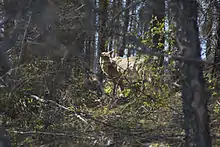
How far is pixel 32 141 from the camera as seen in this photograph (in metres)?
4.87

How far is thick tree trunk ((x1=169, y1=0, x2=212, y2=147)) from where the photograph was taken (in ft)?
8.26

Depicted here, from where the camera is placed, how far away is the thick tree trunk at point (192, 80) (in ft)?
8.26

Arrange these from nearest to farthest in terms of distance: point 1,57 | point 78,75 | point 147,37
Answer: point 1,57 < point 147,37 < point 78,75

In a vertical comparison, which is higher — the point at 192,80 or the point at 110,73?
the point at 110,73

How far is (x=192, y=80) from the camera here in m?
2.53

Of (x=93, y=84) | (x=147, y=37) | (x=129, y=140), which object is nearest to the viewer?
(x=129, y=140)

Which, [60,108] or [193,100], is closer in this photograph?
[193,100]

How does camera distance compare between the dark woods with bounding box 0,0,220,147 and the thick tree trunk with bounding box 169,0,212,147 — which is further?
the thick tree trunk with bounding box 169,0,212,147

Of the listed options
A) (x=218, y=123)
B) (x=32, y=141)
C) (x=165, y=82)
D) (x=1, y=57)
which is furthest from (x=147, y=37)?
(x=1, y=57)

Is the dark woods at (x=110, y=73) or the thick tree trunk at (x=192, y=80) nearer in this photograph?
the dark woods at (x=110, y=73)

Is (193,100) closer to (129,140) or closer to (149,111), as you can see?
(129,140)

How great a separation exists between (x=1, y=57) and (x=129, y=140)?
2.47m

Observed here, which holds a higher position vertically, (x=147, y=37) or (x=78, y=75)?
(x=147, y=37)

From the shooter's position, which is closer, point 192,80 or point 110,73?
point 192,80
